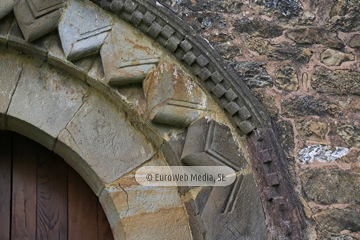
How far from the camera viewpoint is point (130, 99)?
6.86 ft

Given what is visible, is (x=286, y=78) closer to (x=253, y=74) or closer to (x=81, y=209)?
(x=253, y=74)

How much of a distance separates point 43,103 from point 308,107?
4.04 ft

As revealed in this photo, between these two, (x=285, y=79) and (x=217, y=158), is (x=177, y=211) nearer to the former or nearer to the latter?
(x=217, y=158)

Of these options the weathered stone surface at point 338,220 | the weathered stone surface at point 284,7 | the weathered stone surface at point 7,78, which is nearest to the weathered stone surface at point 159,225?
the weathered stone surface at point 338,220

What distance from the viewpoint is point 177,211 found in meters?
2.06

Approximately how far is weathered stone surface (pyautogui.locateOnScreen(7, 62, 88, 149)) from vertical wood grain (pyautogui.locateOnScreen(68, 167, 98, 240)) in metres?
0.25

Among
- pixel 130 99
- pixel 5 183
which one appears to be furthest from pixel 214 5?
pixel 5 183

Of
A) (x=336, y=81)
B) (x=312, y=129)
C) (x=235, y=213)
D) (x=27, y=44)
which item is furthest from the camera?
(x=336, y=81)

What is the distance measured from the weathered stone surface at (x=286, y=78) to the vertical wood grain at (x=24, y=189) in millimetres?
1233

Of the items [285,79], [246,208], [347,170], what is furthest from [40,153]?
[347,170]

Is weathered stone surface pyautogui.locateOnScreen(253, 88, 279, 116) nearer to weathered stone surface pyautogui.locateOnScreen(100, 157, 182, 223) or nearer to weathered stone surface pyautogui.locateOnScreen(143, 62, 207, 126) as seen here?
weathered stone surface pyautogui.locateOnScreen(143, 62, 207, 126)

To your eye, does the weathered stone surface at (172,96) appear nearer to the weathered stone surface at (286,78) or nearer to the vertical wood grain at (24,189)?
the weathered stone surface at (286,78)

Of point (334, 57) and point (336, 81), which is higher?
point (334, 57)

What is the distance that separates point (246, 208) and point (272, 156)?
0.26 metres
